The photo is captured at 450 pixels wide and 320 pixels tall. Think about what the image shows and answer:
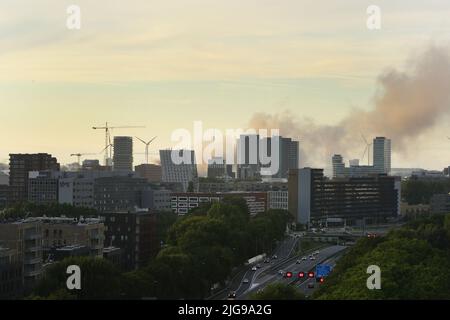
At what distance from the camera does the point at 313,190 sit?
131 m

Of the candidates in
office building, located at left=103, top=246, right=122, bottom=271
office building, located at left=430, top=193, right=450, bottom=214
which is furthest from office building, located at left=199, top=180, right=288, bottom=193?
office building, located at left=103, top=246, right=122, bottom=271

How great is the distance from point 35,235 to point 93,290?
11.8 m

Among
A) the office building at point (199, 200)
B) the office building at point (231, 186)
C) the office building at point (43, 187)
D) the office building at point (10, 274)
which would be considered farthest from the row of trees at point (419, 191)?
the office building at point (10, 274)

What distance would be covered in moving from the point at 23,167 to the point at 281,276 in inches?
3220


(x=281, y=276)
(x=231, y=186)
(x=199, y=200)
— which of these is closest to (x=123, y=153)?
(x=231, y=186)

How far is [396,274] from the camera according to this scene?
→ 116 feet

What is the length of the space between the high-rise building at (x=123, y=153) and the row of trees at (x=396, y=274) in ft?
475

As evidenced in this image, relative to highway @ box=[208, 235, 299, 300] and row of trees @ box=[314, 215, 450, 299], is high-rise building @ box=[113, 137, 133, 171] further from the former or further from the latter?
row of trees @ box=[314, 215, 450, 299]

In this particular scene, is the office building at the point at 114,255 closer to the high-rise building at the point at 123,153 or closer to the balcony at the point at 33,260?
the balcony at the point at 33,260

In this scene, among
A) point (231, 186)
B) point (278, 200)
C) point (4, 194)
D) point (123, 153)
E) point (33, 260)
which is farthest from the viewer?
point (123, 153)

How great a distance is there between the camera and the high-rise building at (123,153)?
7456 inches

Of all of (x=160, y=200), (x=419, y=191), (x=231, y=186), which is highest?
(x=231, y=186)

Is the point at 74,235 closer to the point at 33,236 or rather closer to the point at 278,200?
the point at 33,236

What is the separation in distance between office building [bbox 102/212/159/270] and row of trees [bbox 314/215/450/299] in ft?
63.4
